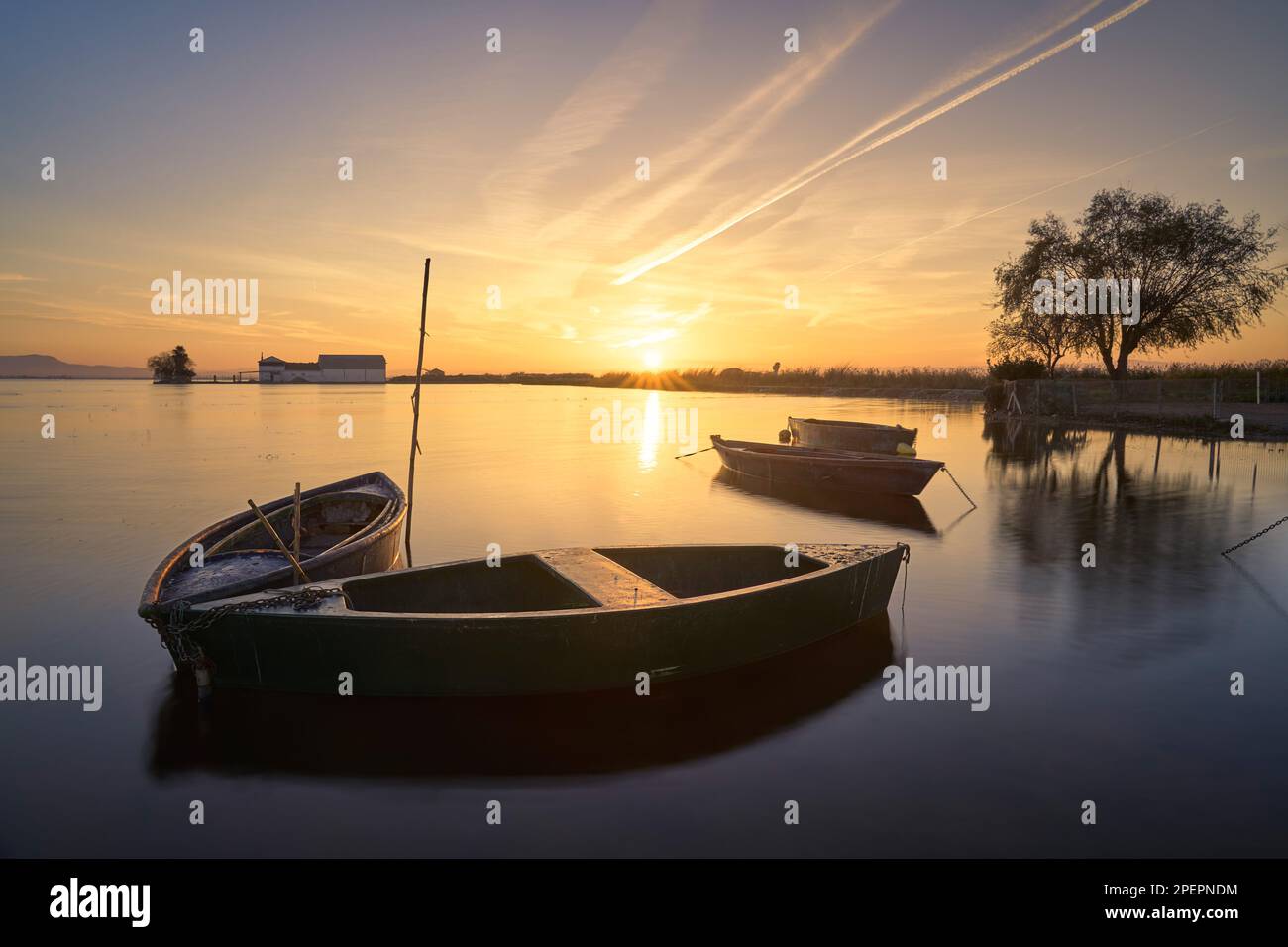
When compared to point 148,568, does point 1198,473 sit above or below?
above

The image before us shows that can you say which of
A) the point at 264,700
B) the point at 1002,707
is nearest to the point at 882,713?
the point at 1002,707

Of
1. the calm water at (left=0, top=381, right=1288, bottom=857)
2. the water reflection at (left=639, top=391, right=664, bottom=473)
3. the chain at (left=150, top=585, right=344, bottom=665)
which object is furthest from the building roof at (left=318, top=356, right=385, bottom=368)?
the chain at (left=150, top=585, right=344, bottom=665)

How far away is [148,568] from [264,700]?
8493mm

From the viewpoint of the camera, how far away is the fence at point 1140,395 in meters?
43.1

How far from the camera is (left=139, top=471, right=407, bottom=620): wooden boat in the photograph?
774cm

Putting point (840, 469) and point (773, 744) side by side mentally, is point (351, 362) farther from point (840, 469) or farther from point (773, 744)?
point (773, 744)

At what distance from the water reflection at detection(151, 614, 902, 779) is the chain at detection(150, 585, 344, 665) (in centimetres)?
68

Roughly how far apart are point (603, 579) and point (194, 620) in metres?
3.93

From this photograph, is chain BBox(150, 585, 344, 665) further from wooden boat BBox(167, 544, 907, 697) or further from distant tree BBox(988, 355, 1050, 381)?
distant tree BBox(988, 355, 1050, 381)

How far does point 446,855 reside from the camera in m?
5.31

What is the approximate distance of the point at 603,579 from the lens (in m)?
8.27

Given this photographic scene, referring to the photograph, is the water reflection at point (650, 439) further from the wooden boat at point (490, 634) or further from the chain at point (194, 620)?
the chain at point (194, 620)

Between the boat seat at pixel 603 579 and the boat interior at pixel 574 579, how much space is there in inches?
0.4
